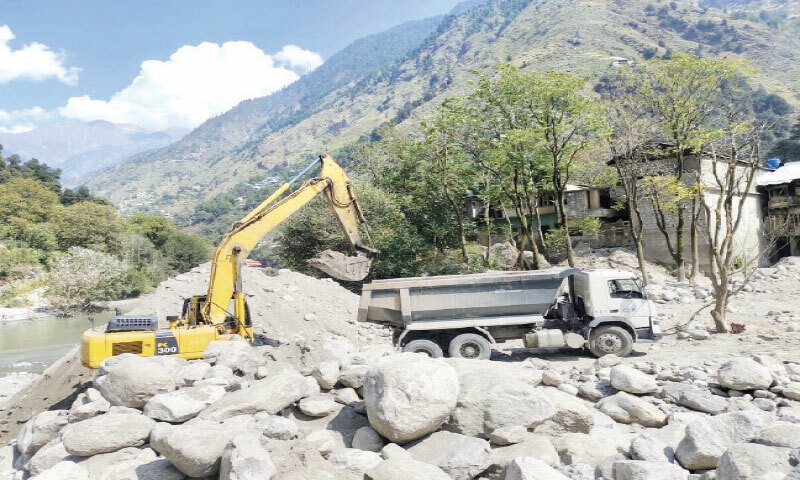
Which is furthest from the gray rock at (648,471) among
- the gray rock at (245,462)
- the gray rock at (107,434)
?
the gray rock at (107,434)

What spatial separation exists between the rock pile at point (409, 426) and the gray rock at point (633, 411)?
16mm

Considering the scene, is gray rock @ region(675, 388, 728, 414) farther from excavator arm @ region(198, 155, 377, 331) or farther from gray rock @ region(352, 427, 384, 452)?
excavator arm @ region(198, 155, 377, 331)

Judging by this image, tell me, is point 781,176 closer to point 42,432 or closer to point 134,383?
point 134,383

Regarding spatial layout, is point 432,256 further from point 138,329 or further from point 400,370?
point 400,370

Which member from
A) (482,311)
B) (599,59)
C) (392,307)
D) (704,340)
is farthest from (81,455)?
(599,59)

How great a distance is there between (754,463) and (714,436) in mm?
1067

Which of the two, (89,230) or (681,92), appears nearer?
(681,92)

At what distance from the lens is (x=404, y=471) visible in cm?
498

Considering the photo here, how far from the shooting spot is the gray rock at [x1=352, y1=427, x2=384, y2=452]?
602 cm

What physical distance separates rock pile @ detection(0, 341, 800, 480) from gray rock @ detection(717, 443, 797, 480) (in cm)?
1

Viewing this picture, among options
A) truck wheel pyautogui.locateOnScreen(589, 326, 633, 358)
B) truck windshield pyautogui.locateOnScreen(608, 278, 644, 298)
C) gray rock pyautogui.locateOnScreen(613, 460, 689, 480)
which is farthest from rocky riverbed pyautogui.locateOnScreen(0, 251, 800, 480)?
truck windshield pyautogui.locateOnScreen(608, 278, 644, 298)

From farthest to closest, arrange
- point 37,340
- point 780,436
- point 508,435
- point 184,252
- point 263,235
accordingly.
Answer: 1. point 184,252
2. point 37,340
3. point 263,235
4. point 508,435
5. point 780,436

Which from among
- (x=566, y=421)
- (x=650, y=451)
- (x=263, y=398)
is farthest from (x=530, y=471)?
(x=263, y=398)

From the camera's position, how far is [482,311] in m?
11.8
